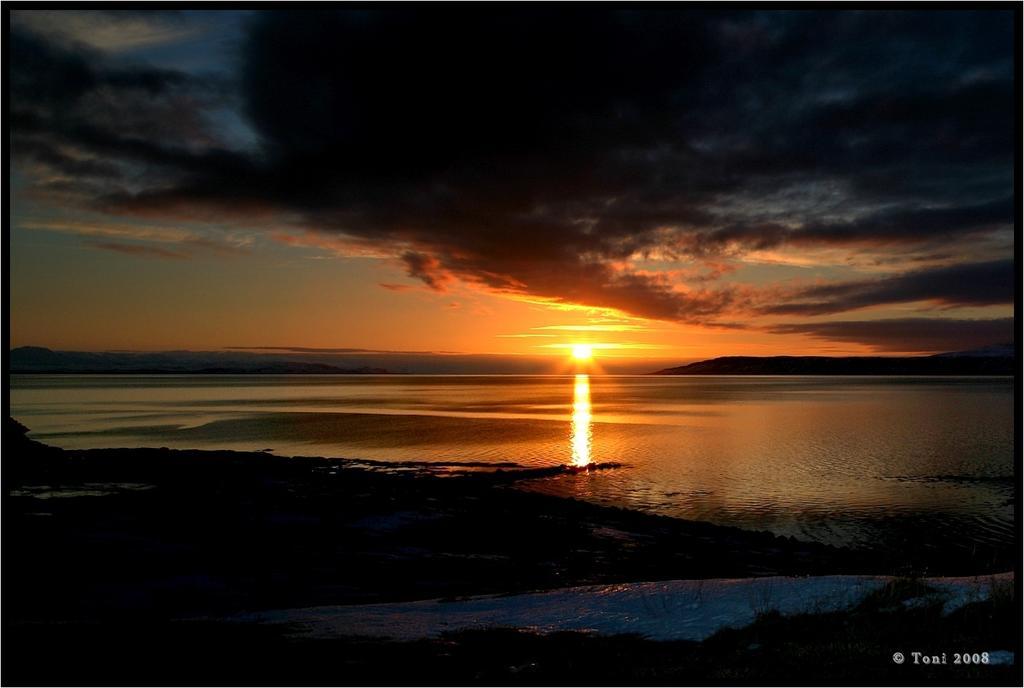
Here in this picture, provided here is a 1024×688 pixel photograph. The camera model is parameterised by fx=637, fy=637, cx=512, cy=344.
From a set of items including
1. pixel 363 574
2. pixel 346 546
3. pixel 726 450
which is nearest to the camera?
pixel 363 574

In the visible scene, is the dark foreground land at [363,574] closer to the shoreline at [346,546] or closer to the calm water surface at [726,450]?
the shoreline at [346,546]

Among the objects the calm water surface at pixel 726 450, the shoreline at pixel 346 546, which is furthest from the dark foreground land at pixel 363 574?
the calm water surface at pixel 726 450

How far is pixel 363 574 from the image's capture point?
18.9m

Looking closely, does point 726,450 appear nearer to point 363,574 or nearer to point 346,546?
point 346,546

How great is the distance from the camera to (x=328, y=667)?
10898mm

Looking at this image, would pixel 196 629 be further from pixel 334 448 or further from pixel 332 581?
pixel 334 448

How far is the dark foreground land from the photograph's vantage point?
10664 millimetres

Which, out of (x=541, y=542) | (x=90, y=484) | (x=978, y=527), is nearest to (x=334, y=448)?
(x=90, y=484)

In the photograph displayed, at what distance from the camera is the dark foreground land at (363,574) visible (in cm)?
1066

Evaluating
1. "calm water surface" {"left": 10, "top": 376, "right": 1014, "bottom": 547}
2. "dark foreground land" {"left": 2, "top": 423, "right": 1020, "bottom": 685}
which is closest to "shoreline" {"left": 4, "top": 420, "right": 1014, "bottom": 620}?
"dark foreground land" {"left": 2, "top": 423, "right": 1020, "bottom": 685}

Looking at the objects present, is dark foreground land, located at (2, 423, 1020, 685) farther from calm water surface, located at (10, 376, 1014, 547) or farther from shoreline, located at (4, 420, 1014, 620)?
calm water surface, located at (10, 376, 1014, 547)

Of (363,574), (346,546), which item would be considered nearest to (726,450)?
(346,546)

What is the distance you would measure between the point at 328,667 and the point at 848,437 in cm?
6410

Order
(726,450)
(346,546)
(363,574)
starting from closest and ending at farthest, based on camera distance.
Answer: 1. (363,574)
2. (346,546)
3. (726,450)
